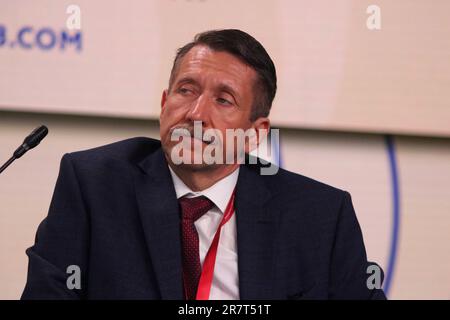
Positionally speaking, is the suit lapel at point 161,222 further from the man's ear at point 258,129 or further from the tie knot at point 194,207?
the man's ear at point 258,129

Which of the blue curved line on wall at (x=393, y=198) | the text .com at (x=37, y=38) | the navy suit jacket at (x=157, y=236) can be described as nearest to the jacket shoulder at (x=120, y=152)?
the navy suit jacket at (x=157, y=236)

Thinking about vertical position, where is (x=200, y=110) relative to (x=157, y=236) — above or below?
above

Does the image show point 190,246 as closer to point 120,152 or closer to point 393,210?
point 120,152

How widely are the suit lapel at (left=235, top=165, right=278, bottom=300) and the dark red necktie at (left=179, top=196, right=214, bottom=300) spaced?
0.09 metres

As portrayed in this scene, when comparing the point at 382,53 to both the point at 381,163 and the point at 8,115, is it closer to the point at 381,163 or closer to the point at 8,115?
the point at 381,163

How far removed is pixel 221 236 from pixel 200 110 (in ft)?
0.98

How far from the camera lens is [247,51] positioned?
1.79m

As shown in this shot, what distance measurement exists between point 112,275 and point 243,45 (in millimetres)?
641

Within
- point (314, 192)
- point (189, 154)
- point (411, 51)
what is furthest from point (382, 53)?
point (189, 154)

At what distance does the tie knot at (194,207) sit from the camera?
1.69 metres

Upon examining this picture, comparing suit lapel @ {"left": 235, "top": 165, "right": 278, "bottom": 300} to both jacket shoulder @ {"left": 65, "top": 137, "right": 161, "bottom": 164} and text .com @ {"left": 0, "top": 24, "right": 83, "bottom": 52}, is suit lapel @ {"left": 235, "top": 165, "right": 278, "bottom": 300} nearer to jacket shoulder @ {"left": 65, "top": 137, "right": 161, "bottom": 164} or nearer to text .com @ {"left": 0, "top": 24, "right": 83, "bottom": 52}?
jacket shoulder @ {"left": 65, "top": 137, "right": 161, "bottom": 164}

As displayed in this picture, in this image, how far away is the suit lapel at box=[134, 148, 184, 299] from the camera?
1.54 metres

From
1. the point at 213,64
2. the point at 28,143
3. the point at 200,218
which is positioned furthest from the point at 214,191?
the point at 28,143

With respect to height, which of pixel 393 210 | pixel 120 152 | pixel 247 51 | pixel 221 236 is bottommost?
pixel 393 210
